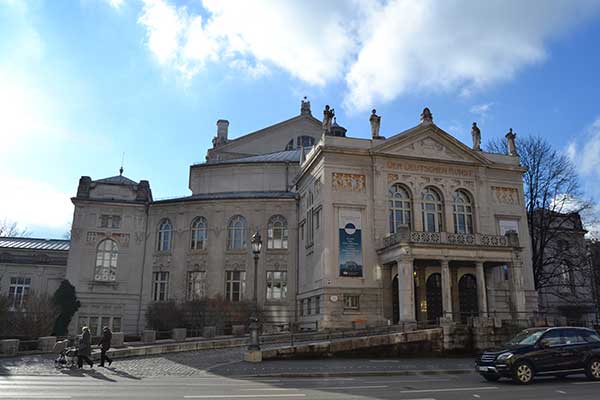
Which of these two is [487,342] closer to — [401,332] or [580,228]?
[401,332]

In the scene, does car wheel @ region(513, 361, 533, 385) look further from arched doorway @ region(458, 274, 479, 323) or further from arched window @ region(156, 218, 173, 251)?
arched window @ region(156, 218, 173, 251)

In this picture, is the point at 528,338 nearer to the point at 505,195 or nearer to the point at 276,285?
the point at 505,195

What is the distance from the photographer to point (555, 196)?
40656 mm

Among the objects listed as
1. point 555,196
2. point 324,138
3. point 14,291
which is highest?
point 324,138

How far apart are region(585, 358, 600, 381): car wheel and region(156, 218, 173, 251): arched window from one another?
33.8 m

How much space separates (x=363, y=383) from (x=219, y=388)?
4300 millimetres

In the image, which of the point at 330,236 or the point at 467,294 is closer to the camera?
the point at 330,236

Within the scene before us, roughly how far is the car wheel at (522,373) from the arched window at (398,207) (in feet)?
68.4

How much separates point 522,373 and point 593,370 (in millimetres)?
2474

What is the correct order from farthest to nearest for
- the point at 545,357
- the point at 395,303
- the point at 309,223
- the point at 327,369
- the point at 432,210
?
1. the point at 309,223
2. the point at 432,210
3. the point at 395,303
4. the point at 327,369
5. the point at 545,357

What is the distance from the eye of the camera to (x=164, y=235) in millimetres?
43062

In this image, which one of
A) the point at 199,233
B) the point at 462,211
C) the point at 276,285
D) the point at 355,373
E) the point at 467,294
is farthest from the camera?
the point at 199,233

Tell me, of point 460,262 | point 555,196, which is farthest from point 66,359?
point 555,196

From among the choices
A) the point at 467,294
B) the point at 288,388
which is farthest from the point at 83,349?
the point at 467,294
